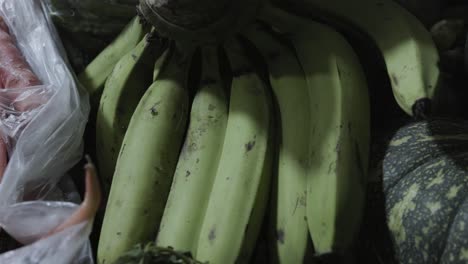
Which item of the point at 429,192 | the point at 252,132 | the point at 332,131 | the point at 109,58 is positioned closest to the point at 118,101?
the point at 109,58

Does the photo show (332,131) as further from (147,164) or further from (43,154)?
(43,154)

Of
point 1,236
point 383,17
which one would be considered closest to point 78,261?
point 1,236

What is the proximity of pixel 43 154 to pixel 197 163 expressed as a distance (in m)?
0.26

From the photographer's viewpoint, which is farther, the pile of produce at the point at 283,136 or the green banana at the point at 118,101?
the green banana at the point at 118,101

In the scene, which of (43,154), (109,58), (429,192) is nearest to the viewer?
(429,192)

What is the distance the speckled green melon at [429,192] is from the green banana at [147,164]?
0.34 meters

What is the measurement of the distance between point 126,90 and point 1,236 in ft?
1.05

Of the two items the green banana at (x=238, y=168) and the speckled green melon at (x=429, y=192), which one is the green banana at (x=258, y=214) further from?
the speckled green melon at (x=429, y=192)

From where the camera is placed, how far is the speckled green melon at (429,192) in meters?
0.79

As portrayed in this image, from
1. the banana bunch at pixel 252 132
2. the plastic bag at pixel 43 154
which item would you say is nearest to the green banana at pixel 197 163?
the banana bunch at pixel 252 132

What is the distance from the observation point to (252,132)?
2.88ft

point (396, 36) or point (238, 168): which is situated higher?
point (396, 36)

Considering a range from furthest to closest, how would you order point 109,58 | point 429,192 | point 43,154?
1. point 109,58
2. point 43,154
3. point 429,192

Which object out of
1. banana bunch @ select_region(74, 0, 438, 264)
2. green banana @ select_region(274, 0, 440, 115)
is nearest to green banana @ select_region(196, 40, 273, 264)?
A: banana bunch @ select_region(74, 0, 438, 264)
